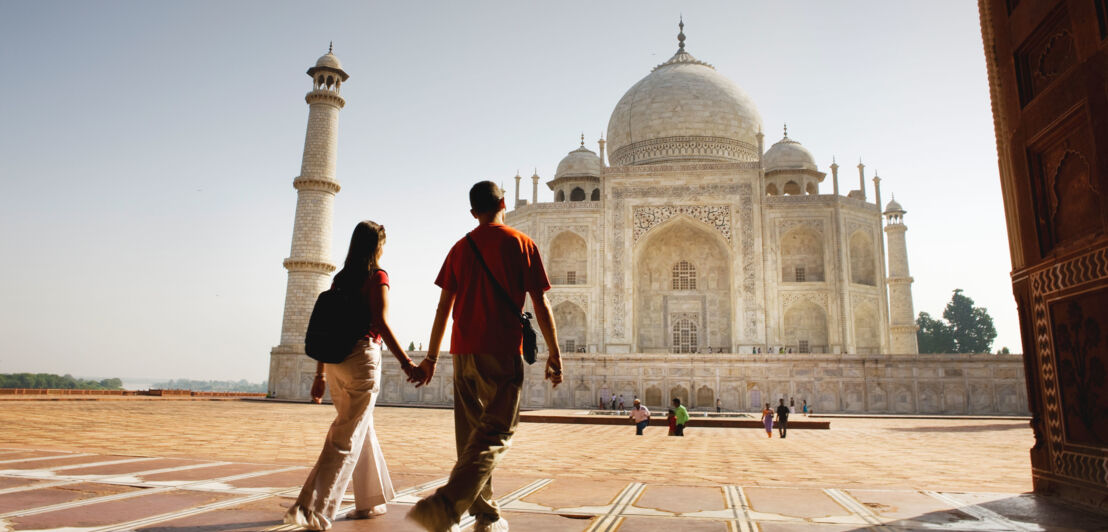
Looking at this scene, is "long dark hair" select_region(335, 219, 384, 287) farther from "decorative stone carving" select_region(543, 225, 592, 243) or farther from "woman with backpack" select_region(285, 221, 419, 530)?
"decorative stone carving" select_region(543, 225, 592, 243)

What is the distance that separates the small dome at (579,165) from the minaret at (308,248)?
37.8 feet

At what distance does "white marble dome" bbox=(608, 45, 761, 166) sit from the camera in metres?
30.2

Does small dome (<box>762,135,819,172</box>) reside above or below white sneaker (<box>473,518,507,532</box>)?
Result: above

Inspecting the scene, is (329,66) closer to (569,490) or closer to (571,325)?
(571,325)

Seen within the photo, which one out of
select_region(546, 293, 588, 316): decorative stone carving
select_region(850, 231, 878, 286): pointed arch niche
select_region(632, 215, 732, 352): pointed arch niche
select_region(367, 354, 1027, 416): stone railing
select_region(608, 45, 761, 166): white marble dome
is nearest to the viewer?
select_region(367, 354, 1027, 416): stone railing

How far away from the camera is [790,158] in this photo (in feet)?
100.0

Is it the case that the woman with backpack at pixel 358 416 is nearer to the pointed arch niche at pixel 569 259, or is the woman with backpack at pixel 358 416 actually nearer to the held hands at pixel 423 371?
the held hands at pixel 423 371

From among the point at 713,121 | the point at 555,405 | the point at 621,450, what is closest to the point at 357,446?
the point at 621,450

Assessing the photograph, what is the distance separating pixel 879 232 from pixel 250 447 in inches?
1013

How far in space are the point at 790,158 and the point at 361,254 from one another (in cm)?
3003

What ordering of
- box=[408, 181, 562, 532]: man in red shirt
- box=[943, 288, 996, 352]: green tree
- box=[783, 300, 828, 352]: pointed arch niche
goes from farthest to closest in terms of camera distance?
box=[943, 288, 996, 352]: green tree < box=[783, 300, 828, 352]: pointed arch niche < box=[408, 181, 562, 532]: man in red shirt

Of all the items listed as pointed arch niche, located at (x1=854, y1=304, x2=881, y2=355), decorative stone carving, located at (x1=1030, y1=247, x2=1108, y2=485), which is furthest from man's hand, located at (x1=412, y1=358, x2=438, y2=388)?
pointed arch niche, located at (x1=854, y1=304, x2=881, y2=355)

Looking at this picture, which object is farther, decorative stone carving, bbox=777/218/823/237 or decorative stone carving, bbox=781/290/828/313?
decorative stone carving, bbox=777/218/823/237

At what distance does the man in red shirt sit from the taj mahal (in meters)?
17.6
